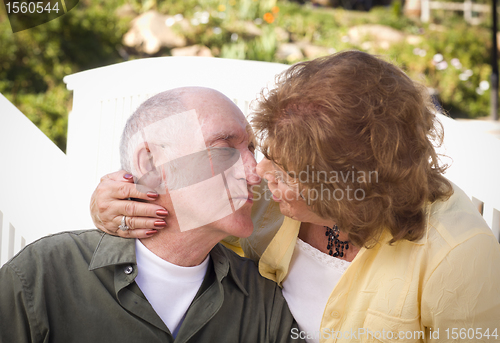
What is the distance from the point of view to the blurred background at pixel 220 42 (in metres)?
6.82

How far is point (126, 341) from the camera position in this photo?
1.54 m

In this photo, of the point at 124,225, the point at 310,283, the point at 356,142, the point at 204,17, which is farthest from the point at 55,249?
the point at 204,17

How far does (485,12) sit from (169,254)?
452 inches

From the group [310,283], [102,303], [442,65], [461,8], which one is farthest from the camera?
[461,8]

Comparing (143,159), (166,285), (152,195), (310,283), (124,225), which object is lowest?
(310,283)

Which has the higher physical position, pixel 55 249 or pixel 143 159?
pixel 143 159

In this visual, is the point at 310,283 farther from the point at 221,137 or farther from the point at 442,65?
the point at 442,65

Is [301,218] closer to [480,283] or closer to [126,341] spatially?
[480,283]

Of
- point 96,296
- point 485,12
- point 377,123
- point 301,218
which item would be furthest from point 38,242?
point 485,12

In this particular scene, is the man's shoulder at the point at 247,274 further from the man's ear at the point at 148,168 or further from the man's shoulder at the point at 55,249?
the man's shoulder at the point at 55,249

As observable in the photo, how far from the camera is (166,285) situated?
168cm

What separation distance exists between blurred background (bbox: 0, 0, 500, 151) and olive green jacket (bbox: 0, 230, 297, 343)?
4.96 meters

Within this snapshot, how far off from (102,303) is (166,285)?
0.24 m

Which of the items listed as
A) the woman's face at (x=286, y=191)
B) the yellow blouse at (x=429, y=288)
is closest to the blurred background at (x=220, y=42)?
the woman's face at (x=286, y=191)
